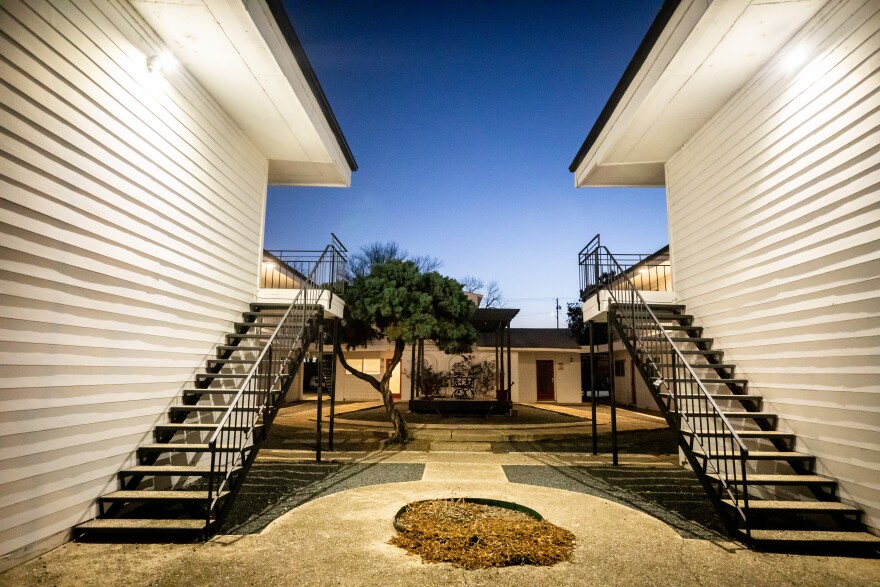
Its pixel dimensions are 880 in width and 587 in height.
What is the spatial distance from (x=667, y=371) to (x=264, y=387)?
20.2ft

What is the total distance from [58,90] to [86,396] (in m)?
2.71

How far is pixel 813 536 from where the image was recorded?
4188 mm

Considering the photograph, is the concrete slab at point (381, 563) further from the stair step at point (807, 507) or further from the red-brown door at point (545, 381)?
the red-brown door at point (545, 381)

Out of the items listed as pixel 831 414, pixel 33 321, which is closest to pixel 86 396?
pixel 33 321

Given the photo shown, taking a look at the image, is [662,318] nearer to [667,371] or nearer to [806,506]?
[667,371]

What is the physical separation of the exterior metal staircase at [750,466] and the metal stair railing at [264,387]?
4.58 metres

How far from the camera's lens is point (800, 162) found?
5363mm

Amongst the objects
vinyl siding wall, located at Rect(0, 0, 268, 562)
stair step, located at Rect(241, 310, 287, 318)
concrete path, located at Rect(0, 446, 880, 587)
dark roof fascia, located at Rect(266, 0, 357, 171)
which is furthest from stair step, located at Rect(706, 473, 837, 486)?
dark roof fascia, located at Rect(266, 0, 357, 171)

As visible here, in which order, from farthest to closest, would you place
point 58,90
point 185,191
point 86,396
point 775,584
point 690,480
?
1. point 690,480
2. point 185,191
3. point 86,396
4. point 58,90
5. point 775,584

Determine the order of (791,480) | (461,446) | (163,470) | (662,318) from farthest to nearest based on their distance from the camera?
(461,446), (662,318), (163,470), (791,480)

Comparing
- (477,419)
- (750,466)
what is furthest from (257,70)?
(477,419)

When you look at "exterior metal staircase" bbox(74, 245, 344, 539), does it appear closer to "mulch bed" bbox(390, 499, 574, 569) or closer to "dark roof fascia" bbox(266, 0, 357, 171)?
"mulch bed" bbox(390, 499, 574, 569)

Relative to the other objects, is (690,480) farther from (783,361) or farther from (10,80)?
(10,80)

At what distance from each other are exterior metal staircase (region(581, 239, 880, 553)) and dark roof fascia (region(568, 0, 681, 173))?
324 cm
